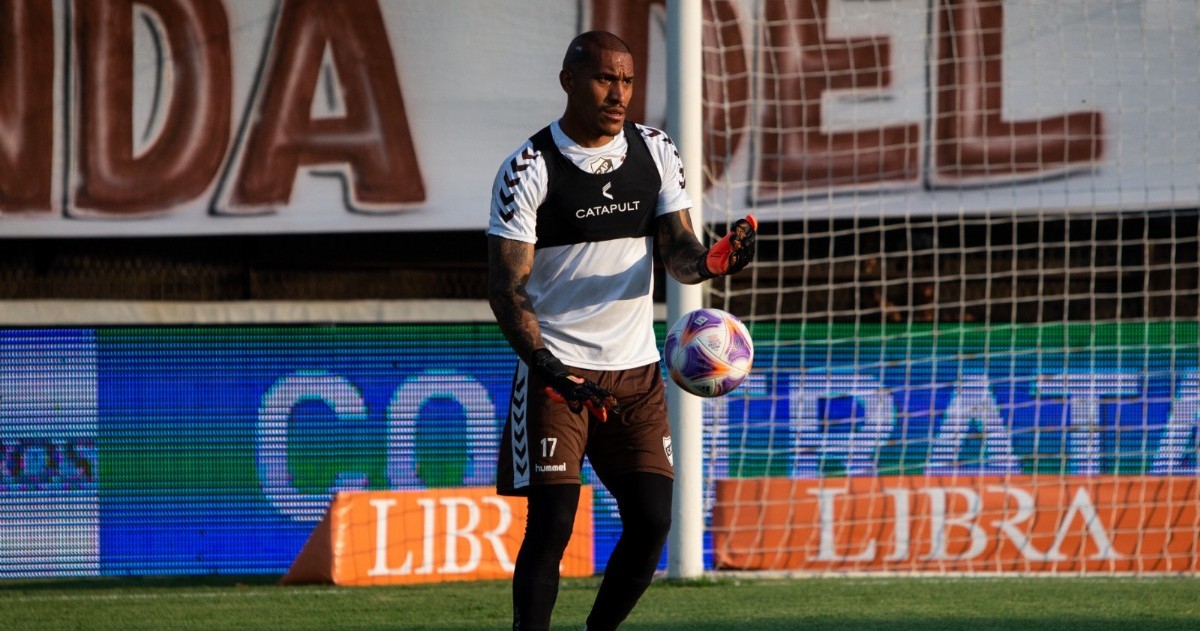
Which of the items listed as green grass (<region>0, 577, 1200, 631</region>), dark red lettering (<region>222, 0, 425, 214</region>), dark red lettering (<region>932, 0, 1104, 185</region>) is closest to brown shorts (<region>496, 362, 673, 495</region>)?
green grass (<region>0, 577, 1200, 631</region>)

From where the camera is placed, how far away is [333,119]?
913 cm

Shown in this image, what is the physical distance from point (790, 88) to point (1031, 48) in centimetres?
140

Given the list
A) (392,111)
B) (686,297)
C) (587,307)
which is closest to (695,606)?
(686,297)

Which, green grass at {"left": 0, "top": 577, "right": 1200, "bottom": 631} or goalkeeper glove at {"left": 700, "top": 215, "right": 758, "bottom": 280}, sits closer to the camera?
goalkeeper glove at {"left": 700, "top": 215, "right": 758, "bottom": 280}

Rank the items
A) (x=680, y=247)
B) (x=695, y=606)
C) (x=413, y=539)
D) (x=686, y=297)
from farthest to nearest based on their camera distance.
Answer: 1. (x=413, y=539)
2. (x=686, y=297)
3. (x=695, y=606)
4. (x=680, y=247)

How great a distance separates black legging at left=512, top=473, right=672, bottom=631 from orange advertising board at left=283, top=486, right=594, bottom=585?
336 centimetres

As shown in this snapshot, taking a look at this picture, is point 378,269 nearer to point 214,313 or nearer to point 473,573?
point 214,313

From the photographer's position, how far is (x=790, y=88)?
8.80m

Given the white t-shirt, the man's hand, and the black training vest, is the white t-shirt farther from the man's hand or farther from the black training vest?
the man's hand

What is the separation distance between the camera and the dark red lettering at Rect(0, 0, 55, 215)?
29.5 feet

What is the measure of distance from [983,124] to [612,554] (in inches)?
208

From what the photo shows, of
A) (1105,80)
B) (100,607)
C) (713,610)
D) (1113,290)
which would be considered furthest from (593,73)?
(1113,290)

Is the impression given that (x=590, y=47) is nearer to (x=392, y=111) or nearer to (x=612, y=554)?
(x=612, y=554)

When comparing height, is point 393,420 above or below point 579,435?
below
